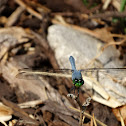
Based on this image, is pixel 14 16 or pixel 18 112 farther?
pixel 14 16

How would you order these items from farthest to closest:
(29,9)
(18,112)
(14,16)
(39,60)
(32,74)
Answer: (29,9) → (14,16) → (39,60) → (32,74) → (18,112)

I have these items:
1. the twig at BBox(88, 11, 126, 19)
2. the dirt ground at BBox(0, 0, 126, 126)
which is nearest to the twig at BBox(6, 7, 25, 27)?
the dirt ground at BBox(0, 0, 126, 126)

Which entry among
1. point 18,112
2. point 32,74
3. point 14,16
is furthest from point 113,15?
point 18,112

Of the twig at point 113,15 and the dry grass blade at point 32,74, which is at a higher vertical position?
the twig at point 113,15

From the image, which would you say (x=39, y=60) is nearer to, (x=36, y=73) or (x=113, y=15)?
(x=36, y=73)

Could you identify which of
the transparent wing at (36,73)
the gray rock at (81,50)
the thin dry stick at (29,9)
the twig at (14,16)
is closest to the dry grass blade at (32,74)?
the transparent wing at (36,73)

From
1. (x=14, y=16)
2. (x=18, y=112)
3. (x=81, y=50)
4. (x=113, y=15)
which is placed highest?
(x=14, y=16)

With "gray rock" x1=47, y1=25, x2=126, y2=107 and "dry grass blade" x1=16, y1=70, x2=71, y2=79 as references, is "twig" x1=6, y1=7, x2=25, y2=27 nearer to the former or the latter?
"gray rock" x1=47, y1=25, x2=126, y2=107

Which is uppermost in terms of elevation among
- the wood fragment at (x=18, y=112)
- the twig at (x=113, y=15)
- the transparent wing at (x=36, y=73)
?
the twig at (x=113, y=15)

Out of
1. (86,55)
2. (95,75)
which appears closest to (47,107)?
(95,75)

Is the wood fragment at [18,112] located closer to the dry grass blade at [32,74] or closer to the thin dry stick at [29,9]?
the dry grass blade at [32,74]

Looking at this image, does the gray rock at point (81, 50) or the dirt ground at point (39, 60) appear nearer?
the dirt ground at point (39, 60)

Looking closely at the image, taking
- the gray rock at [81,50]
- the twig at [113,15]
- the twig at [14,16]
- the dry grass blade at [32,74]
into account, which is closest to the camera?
the dry grass blade at [32,74]

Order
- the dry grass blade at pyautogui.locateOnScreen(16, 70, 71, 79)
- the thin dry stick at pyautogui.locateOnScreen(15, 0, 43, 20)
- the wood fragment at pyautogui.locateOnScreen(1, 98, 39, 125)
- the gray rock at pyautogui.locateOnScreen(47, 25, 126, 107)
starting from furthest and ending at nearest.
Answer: the thin dry stick at pyautogui.locateOnScreen(15, 0, 43, 20) < the gray rock at pyautogui.locateOnScreen(47, 25, 126, 107) < the dry grass blade at pyautogui.locateOnScreen(16, 70, 71, 79) < the wood fragment at pyautogui.locateOnScreen(1, 98, 39, 125)
